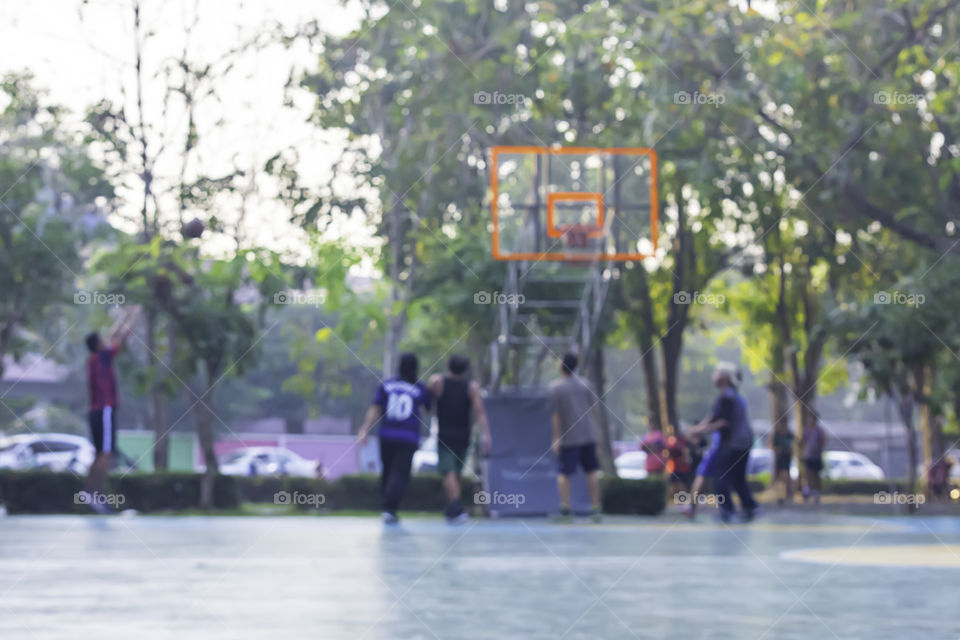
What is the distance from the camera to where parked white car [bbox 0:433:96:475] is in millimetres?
40344

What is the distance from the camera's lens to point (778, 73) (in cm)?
1911

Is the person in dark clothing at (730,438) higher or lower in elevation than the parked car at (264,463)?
higher

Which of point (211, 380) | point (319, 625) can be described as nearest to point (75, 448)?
point (211, 380)

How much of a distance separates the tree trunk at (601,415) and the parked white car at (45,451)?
50.7 ft

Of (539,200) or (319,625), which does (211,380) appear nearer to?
(539,200)

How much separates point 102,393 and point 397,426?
284 cm

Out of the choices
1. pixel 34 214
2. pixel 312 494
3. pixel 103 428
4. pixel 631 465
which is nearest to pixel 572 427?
pixel 103 428

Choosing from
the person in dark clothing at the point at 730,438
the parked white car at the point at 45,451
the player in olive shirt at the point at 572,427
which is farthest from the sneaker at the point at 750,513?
the parked white car at the point at 45,451

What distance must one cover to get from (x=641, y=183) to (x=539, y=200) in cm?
140

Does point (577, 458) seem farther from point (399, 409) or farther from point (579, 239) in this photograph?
point (579, 239)

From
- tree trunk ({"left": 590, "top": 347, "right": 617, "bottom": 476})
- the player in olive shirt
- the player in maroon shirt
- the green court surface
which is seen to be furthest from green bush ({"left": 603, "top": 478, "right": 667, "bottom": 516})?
the player in maroon shirt

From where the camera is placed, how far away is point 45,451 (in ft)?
Answer: 142

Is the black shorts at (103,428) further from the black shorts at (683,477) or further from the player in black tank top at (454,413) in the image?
the black shorts at (683,477)

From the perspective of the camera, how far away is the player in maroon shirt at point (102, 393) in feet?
48.5
